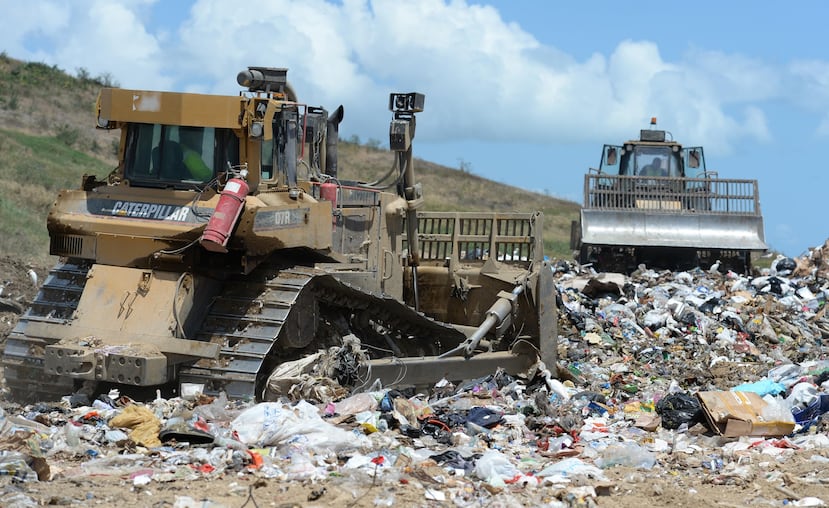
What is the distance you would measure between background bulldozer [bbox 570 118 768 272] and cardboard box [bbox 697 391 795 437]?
423 inches

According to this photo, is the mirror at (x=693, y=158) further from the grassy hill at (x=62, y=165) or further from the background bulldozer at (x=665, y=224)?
the grassy hill at (x=62, y=165)

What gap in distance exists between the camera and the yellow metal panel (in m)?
8.50

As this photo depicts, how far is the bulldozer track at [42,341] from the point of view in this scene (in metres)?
8.38

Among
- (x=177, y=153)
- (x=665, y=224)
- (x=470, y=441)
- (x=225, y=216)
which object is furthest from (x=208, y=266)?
(x=665, y=224)

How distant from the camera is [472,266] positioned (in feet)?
38.8

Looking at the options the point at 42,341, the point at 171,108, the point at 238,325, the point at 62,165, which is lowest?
the point at 42,341

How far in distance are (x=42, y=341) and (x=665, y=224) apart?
43.4ft

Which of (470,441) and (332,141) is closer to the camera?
(470,441)

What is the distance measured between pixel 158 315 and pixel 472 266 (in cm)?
441

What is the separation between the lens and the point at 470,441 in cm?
786

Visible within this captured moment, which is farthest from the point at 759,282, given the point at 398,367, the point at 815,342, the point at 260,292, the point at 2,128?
the point at 2,128

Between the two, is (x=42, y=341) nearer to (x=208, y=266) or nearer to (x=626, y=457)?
(x=208, y=266)

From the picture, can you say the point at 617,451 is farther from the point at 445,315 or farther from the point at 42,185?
the point at 42,185

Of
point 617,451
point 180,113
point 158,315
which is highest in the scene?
point 180,113
